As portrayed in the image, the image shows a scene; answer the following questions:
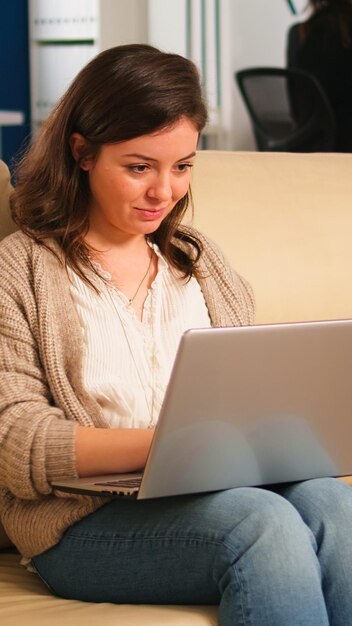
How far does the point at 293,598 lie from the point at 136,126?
621 mm

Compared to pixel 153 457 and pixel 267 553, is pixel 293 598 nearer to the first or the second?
pixel 267 553

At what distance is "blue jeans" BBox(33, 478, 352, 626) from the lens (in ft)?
4.07

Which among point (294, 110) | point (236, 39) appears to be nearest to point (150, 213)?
point (294, 110)

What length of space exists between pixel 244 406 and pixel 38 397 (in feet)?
1.09

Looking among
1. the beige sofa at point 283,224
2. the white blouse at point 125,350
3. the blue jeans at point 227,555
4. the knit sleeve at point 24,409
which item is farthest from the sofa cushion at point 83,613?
the beige sofa at point 283,224

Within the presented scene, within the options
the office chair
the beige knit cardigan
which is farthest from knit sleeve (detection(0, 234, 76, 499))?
the office chair

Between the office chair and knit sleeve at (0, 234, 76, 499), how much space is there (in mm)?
3384

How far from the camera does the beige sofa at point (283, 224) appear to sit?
1.90 m

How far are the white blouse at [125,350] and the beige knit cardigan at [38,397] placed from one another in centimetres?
2

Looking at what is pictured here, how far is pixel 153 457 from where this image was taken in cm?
119

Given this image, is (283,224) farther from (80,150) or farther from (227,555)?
(227,555)

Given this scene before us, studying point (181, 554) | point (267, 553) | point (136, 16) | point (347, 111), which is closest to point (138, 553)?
point (181, 554)

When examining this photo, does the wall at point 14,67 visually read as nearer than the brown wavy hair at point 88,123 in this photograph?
No

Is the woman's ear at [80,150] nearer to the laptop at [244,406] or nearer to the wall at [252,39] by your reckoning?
the laptop at [244,406]
